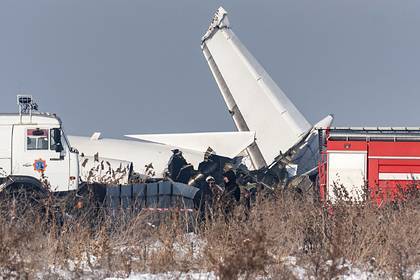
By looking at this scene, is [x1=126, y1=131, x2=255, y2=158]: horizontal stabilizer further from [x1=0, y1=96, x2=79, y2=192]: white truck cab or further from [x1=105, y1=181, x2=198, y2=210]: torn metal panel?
[x1=105, y1=181, x2=198, y2=210]: torn metal panel

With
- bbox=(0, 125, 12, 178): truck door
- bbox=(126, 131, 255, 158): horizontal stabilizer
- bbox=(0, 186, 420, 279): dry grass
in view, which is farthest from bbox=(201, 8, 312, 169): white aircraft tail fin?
bbox=(0, 186, 420, 279): dry grass

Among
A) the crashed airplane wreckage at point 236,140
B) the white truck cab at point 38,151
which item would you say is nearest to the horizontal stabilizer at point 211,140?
the crashed airplane wreckage at point 236,140

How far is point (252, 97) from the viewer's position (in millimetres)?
33062

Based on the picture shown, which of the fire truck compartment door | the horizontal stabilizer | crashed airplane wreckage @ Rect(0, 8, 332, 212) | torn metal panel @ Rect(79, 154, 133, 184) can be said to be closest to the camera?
the fire truck compartment door

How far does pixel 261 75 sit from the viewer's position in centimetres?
3381

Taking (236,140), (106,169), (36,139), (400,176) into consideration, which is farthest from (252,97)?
(400,176)

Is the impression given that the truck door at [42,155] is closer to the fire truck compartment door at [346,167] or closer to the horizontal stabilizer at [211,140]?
the fire truck compartment door at [346,167]

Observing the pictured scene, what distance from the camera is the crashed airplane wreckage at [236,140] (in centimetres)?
2916

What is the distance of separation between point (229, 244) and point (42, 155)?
13084 millimetres

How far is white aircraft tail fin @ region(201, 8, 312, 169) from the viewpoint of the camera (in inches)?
1256

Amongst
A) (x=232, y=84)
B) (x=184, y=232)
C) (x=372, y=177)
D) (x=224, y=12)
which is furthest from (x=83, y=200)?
(x=224, y=12)

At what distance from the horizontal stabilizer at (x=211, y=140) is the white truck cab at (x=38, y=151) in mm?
8889

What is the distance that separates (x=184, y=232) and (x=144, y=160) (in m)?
18.4

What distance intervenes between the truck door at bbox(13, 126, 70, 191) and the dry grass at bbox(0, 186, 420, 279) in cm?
943
